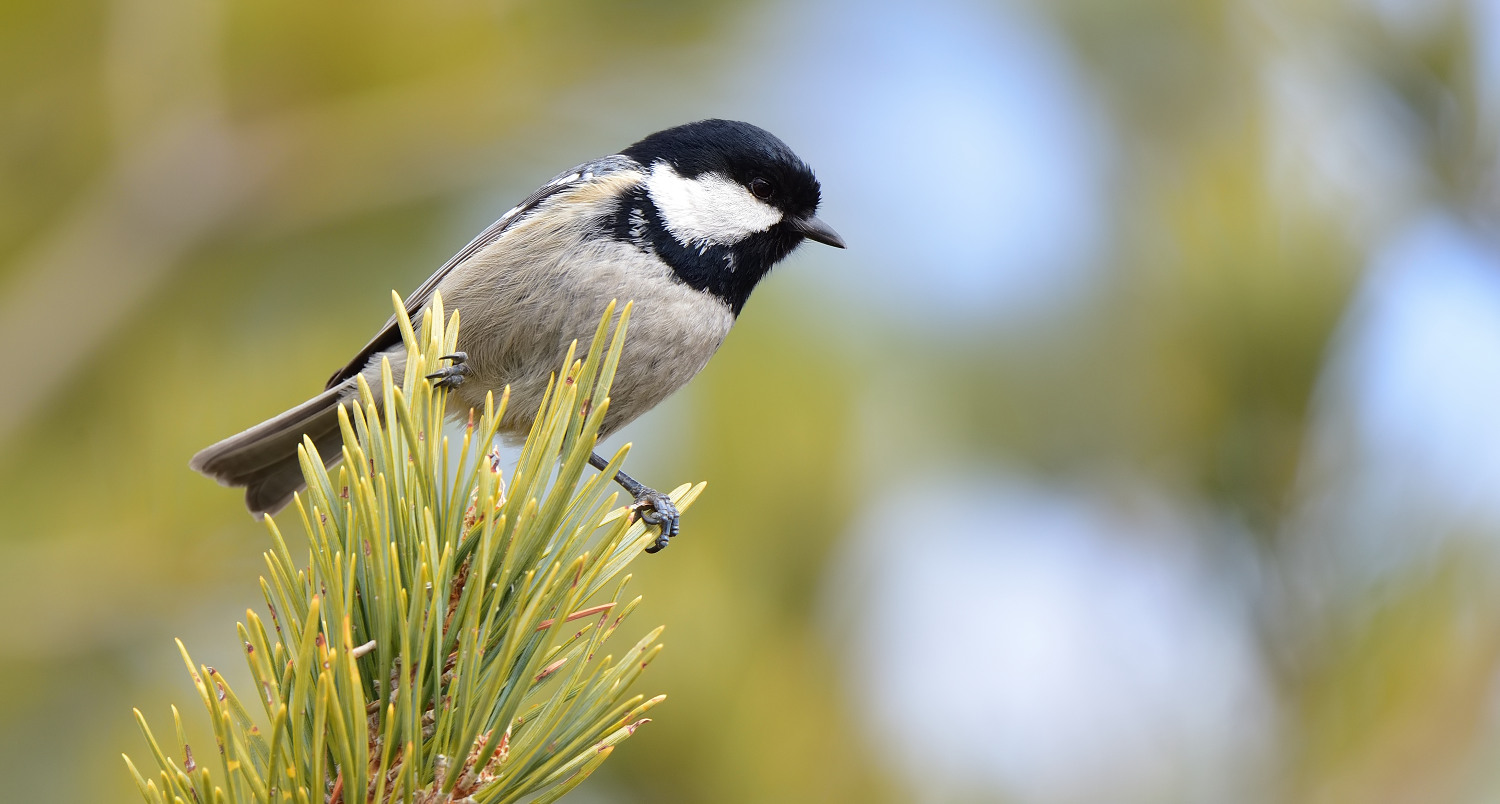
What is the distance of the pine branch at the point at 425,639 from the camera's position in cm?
87

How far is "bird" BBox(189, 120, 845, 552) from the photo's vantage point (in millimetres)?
2037

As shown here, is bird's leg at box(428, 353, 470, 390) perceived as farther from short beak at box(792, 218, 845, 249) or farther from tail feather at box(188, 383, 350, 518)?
short beak at box(792, 218, 845, 249)

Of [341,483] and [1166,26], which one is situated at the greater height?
[1166,26]

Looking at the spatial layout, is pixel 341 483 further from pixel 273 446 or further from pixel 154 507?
pixel 154 507

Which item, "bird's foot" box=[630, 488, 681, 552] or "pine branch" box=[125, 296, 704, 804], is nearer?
"pine branch" box=[125, 296, 704, 804]

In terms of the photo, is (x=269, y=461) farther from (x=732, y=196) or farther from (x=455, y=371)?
(x=732, y=196)

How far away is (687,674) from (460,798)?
63.7 inches

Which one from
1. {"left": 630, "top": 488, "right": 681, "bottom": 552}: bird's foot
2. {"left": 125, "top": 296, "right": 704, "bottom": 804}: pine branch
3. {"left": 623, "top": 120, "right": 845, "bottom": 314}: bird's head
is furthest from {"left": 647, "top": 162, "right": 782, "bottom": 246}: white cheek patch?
{"left": 125, "top": 296, "right": 704, "bottom": 804}: pine branch

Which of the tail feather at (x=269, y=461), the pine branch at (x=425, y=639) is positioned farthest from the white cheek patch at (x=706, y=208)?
the pine branch at (x=425, y=639)

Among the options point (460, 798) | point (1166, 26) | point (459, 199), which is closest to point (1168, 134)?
point (1166, 26)

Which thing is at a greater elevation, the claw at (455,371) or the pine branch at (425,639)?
the claw at (455,371)

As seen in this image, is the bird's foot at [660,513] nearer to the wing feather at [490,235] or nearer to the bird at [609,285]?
the bird at [609,285]

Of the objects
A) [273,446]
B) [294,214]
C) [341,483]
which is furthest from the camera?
[294,214]

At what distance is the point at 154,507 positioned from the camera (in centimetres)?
264
